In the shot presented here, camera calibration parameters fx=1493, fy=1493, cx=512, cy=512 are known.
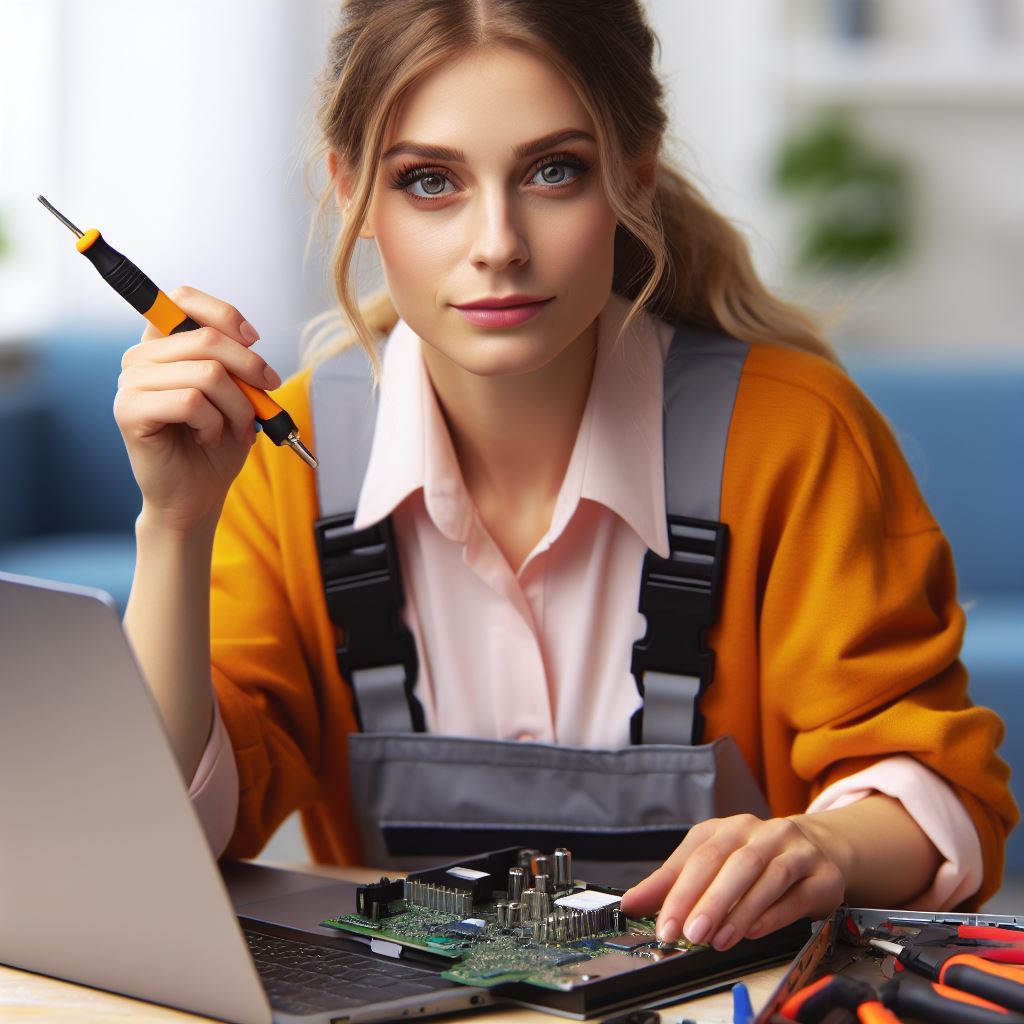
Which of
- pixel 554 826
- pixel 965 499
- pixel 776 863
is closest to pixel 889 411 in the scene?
pixel 965 499

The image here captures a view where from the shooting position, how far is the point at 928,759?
104cm

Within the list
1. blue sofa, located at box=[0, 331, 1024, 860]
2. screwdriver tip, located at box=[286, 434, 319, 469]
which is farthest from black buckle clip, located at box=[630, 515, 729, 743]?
blue sofa, located at box=[0, 331, 1024, 860]

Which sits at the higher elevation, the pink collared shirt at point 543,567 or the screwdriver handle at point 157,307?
the screwdriver handle at point 157,307

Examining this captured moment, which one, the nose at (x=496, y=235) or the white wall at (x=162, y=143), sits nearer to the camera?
the nose at (x=496, y=235)

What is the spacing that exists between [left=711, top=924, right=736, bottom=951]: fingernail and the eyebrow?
1.73 ft

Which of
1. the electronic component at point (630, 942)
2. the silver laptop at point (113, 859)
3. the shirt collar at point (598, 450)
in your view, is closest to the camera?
the silver laptop at point (113, 859)

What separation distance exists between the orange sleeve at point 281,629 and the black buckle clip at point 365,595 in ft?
0.08

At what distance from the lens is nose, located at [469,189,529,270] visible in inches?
39.3

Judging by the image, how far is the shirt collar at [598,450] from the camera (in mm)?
1179

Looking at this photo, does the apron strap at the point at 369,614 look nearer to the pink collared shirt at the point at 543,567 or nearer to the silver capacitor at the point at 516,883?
the pink collared shirt at the point at 543,567

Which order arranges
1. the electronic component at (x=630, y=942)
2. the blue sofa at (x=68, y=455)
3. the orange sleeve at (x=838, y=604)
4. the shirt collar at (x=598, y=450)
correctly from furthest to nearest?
the blue sofa at (x=68, y=455)
the shirt collar at (x=598, y=450)
the orange sleeve at (x=838, y=604)
the electronic component at (x=630, y=942)

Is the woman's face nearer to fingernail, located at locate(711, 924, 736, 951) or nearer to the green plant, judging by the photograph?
fingernail, located at locate(711, 924, 736, 951)

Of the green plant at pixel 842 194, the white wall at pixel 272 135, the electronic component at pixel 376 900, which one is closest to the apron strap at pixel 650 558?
the electronic component at pixel 376 900

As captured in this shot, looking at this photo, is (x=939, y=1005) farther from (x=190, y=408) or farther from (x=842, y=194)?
(x=842, y=194)
